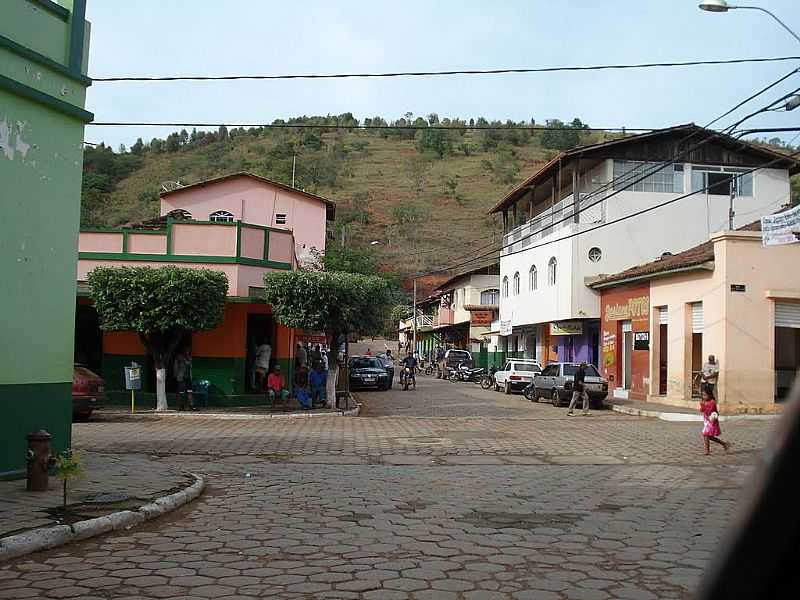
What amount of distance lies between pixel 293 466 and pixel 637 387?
19.9 meters

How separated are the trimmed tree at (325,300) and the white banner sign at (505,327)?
859 inches

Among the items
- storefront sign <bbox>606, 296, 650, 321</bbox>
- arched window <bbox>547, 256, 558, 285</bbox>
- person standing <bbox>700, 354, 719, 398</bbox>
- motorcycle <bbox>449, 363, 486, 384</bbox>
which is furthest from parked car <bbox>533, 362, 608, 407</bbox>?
motorcycle <bbox>449, 363, 486, 384</bbox>

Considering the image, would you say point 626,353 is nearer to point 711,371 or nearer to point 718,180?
point 711,371

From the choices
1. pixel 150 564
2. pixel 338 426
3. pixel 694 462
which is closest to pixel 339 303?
pixel 338 426

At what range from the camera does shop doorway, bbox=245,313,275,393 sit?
25.4 metres

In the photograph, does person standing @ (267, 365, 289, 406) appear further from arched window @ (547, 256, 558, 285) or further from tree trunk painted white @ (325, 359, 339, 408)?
arched window @ (547, 256, 558, 285)

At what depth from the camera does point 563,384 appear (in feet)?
91.1

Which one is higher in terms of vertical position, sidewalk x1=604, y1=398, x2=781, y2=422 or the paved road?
sidewalk x1=604, y1=398, x2=781, y2=422

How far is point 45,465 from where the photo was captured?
9297 millimetres

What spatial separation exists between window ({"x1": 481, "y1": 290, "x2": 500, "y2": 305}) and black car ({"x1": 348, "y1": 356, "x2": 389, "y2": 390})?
70.5 ft

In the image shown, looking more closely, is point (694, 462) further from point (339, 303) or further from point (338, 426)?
point (339, 303)

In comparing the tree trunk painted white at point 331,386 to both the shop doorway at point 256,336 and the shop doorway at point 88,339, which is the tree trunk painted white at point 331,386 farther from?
the shop doorway at point 88,339

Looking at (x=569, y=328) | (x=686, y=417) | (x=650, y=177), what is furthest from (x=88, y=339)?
(x=650, y=177)

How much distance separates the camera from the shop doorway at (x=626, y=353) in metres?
30.6
